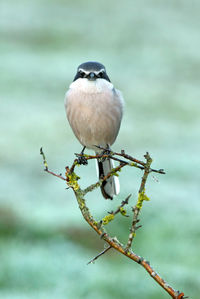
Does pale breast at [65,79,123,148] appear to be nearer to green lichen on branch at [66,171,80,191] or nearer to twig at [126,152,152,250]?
green lichen on branch at [66,171,80,191]

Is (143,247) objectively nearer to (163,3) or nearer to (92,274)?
(92,274)

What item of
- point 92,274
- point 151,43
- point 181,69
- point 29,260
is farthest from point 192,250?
point 151,43

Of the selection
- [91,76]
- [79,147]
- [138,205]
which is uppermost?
[79,147]

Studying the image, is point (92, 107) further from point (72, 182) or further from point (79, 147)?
point (79, 147)

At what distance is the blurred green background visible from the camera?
892 centimetres

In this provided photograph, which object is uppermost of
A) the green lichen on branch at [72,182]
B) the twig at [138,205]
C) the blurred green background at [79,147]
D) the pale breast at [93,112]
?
the blurred green background at [79,147]

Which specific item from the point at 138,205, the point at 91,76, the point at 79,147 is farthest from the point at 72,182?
the point at 79,147

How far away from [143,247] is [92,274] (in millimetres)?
1408

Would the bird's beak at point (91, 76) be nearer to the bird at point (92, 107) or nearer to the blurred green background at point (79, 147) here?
the bird at point (92, 107)

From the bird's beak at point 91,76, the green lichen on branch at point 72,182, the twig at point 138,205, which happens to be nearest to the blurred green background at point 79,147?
the twig at point 138,205

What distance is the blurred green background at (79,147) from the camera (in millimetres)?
8922

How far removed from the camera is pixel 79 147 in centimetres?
1625

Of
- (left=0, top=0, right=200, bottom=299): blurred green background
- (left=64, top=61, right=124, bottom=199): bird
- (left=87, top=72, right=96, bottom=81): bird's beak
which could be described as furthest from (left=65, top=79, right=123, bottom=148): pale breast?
(left=0, top=0, right=200, bottom=299): blurred green background

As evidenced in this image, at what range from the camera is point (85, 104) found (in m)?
4.72
